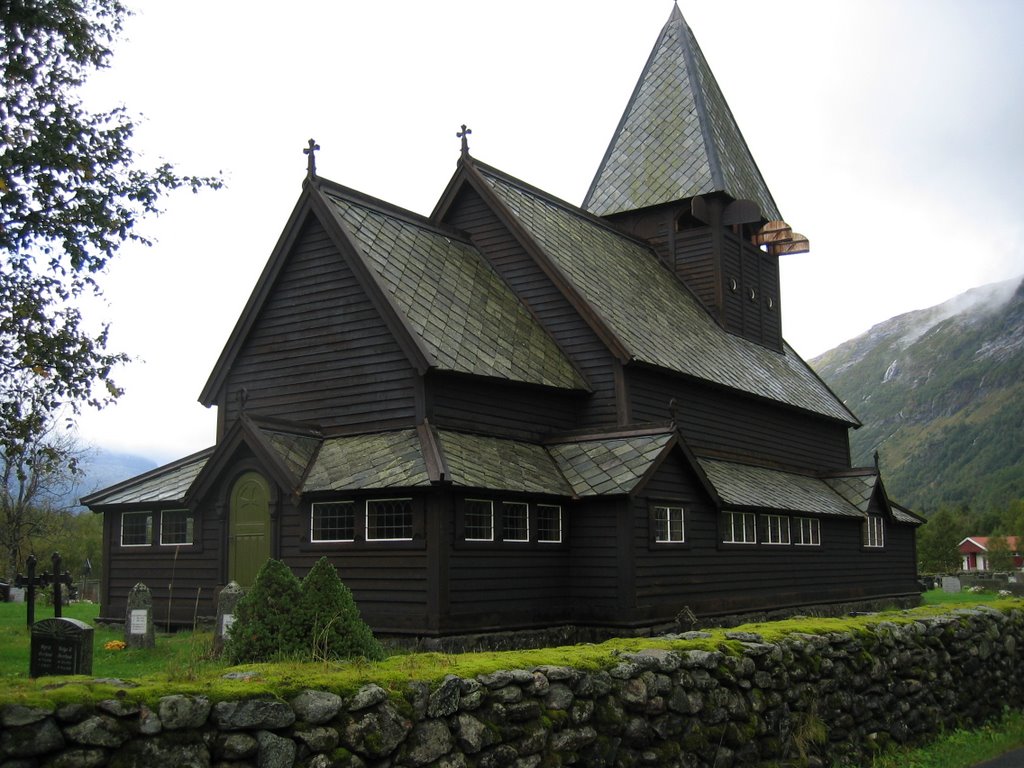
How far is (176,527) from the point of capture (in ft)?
79.2

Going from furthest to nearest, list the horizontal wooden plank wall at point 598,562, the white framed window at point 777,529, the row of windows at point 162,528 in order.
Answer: the white framed window at point 777,529
the row of windows at point 162,528
the horizontal wooden plank wall at point 598,562

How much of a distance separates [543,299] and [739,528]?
7.43 metres

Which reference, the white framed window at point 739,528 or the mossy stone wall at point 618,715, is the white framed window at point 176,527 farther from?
the mossy stone wall at point 618,715

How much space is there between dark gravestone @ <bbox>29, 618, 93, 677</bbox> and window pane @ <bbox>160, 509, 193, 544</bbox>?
11939 mm

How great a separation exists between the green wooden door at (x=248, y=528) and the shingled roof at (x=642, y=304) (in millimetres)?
8652

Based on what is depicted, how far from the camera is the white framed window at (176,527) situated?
2370 cm

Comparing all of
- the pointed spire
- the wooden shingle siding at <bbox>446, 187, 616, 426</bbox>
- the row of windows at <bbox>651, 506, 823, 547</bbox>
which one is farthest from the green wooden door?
the pointed spire

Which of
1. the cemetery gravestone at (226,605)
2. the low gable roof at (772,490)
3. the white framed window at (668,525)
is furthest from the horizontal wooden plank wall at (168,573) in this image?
the low gable roof at (772,490)

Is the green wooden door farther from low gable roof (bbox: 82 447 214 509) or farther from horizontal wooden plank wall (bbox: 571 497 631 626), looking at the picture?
horizontal wooden plank wall (bbox: 571 497 631 626)

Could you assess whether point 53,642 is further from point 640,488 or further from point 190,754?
point 640,488

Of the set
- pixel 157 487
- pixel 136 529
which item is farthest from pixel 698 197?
pixel 136 529

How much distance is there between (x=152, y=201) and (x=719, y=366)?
15.8 meters

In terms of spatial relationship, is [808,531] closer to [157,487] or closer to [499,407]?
[499,407]

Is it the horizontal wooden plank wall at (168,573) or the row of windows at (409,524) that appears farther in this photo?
the horizontal wooden plank wall at (168,573)
